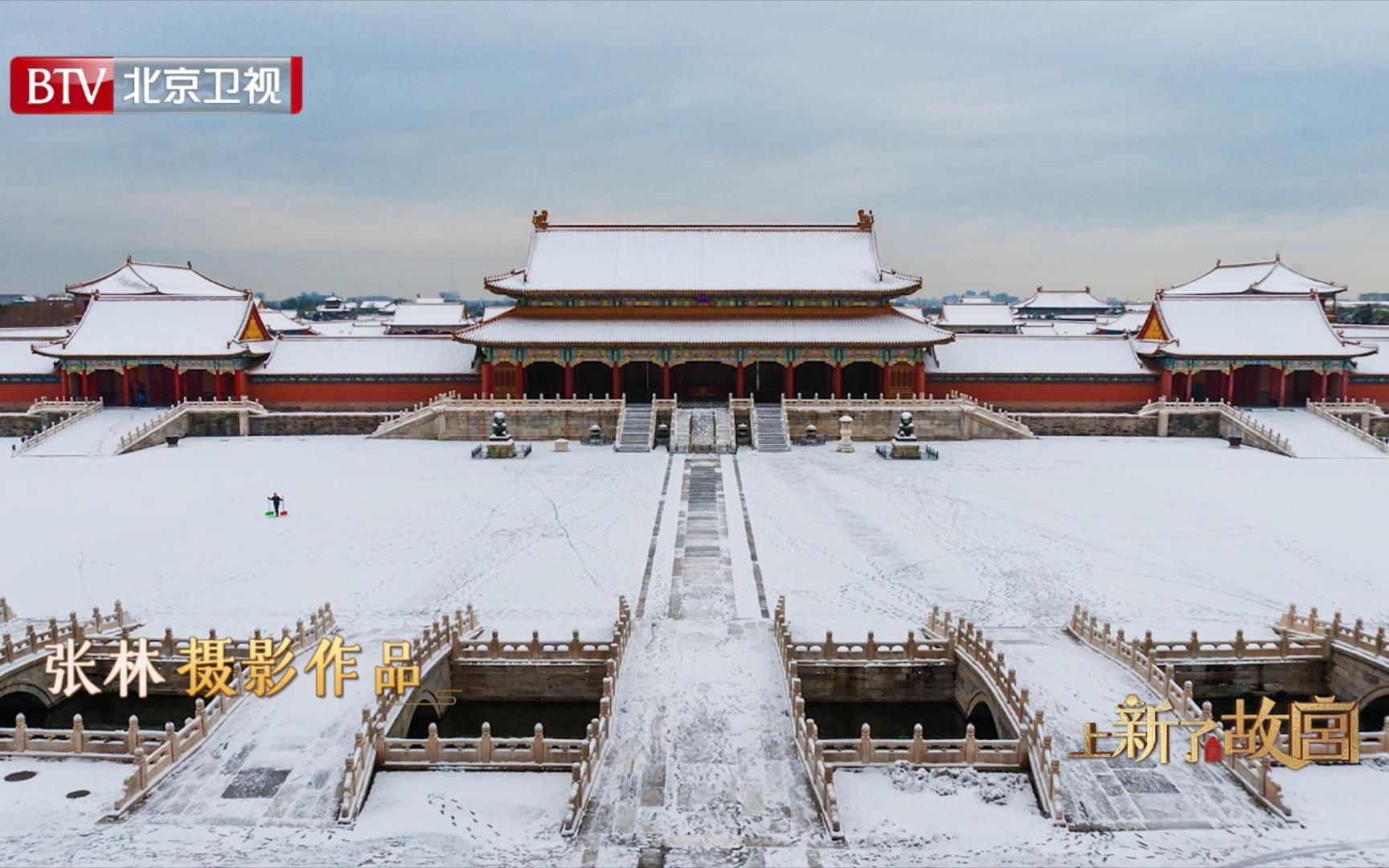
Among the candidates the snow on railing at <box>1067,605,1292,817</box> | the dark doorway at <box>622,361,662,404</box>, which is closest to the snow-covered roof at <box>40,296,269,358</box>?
the dark doorway at <box>622,361,662,404</box>

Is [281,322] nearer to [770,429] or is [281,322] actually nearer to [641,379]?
[641,379]

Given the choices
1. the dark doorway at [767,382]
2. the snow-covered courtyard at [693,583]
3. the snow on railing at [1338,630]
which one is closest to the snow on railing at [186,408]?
the snow-covered courtyard at [693,583]

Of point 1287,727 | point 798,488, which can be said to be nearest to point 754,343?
point 798,488

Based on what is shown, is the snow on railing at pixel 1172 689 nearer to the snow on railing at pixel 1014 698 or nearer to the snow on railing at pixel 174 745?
the snow on railing at pixel 1014 698

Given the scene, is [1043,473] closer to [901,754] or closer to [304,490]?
[901,754]

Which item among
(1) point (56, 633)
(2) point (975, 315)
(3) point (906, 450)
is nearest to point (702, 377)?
(3) point (906, 450)

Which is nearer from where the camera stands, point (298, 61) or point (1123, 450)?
point (298, 61)
